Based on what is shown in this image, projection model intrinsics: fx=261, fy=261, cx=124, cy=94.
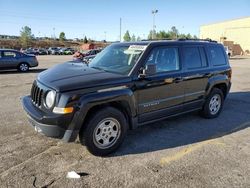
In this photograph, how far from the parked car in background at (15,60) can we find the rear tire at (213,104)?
13.5m

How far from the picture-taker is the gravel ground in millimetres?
3566

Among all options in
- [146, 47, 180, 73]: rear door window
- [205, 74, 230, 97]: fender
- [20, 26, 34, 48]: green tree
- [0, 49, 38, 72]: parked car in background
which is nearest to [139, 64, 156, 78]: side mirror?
[146, 47, 180, 73]: rear door window

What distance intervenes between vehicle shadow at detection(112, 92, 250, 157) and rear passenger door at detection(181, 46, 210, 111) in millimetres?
472

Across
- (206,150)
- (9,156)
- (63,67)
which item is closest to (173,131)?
(206,150)

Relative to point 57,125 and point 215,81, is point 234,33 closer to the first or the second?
point 215,81

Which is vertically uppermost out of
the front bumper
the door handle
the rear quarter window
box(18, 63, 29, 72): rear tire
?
the rear quarter window

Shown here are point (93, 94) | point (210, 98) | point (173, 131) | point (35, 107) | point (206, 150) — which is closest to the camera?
point (93, 94)

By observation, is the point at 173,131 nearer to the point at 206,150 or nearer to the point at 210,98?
the point at 206,150

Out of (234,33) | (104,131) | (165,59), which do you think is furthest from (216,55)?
(234,33)

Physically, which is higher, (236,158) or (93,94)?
(93,94)

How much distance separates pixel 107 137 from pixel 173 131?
1.73 metres

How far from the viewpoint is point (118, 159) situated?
13.7 ft

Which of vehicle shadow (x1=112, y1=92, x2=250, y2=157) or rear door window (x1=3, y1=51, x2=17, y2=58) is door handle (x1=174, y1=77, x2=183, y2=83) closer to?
vehicle shadow (x1=112, y1=92, x2=250, y2=157)

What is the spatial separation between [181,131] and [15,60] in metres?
13.9
